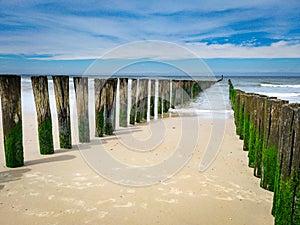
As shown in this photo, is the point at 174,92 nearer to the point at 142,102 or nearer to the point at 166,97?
the point at 166,97

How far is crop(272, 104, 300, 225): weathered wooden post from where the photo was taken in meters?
2.28

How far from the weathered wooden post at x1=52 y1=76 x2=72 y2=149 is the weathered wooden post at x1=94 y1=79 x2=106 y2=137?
1159mm

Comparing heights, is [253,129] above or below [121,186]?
above

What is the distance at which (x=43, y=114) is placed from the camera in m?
4.88

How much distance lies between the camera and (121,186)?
362 centimetres

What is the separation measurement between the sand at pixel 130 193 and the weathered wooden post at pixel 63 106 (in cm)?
25

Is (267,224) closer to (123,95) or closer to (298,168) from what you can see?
(298,168)

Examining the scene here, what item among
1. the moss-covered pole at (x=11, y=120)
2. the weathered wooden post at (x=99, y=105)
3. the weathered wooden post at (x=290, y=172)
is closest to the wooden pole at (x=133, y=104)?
the weathered wooden post at (x=99, y=105)

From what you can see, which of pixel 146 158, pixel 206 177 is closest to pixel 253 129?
pixel 206 177

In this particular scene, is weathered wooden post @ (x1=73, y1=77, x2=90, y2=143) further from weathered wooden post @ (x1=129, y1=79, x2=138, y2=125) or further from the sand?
weathered wooden post @ (x1=129, y1=79, x2=138, y2=125)

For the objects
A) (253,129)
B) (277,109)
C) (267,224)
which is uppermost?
(277,109)

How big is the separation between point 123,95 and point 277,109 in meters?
5.07

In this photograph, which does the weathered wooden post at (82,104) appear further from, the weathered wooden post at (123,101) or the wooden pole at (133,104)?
the wooden pole at (133,104)

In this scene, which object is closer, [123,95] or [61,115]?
[61,115]
